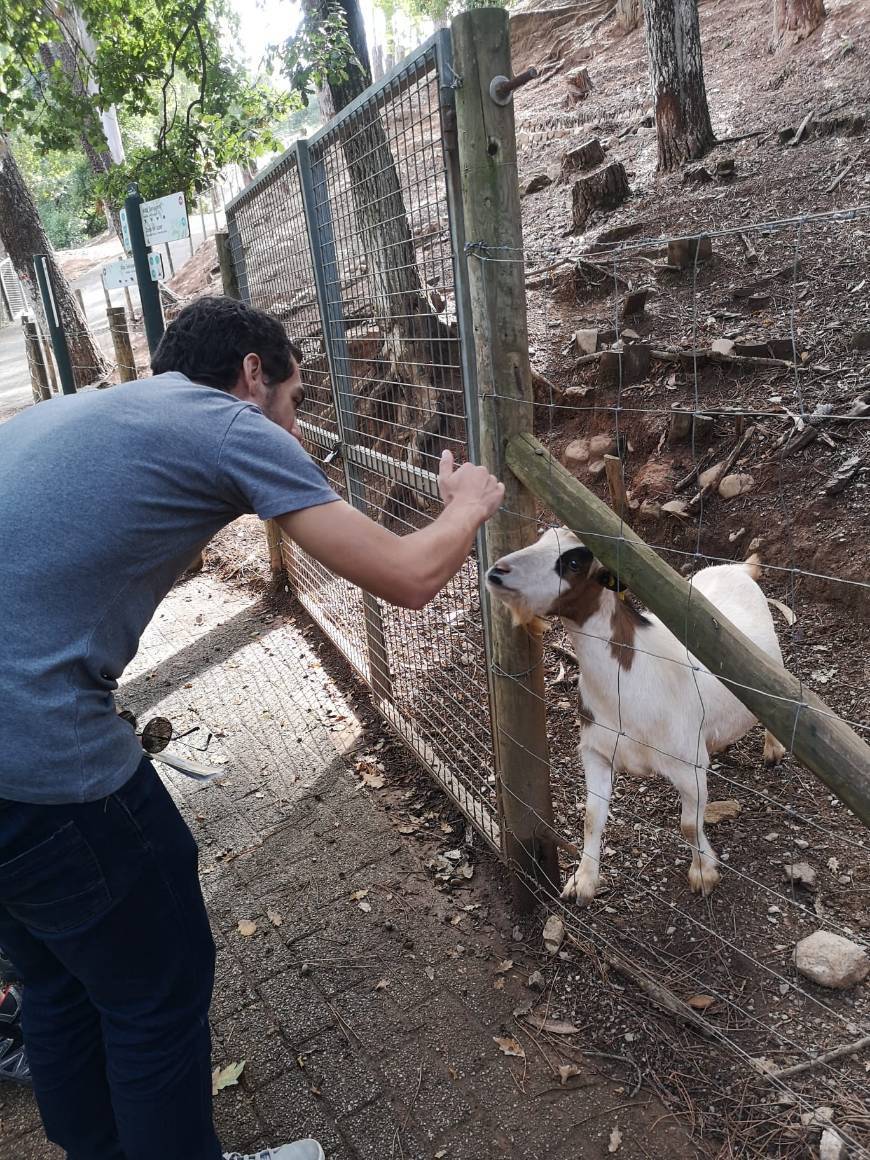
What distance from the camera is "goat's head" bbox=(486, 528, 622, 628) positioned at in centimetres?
249

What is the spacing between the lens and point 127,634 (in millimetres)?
1682

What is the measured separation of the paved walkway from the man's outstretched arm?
5.27ft

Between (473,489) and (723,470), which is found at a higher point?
(473,489)

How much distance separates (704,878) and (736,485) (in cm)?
238

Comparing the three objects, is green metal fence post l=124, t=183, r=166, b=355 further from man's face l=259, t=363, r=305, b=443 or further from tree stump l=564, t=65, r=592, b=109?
tree stump l=564, t=65, r=592, b=109

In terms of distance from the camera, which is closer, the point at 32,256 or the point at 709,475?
the point at 709,475

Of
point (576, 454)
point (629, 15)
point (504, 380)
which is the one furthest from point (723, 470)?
point (629, 15)

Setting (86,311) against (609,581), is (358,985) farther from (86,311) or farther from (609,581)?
(86,311)

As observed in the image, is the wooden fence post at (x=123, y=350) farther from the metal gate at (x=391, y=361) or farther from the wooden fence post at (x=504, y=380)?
the wooden fence post at (x=504, y=380)

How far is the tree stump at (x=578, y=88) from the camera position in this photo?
14.0m

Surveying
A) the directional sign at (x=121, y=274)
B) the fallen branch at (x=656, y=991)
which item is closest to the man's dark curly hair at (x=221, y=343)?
the fallen branch at (x=656, y=991)

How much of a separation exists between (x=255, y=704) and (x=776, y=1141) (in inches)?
135

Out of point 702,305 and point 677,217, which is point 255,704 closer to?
point 702,305

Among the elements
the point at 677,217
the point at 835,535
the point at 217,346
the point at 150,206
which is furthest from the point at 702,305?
the point at 217,346
